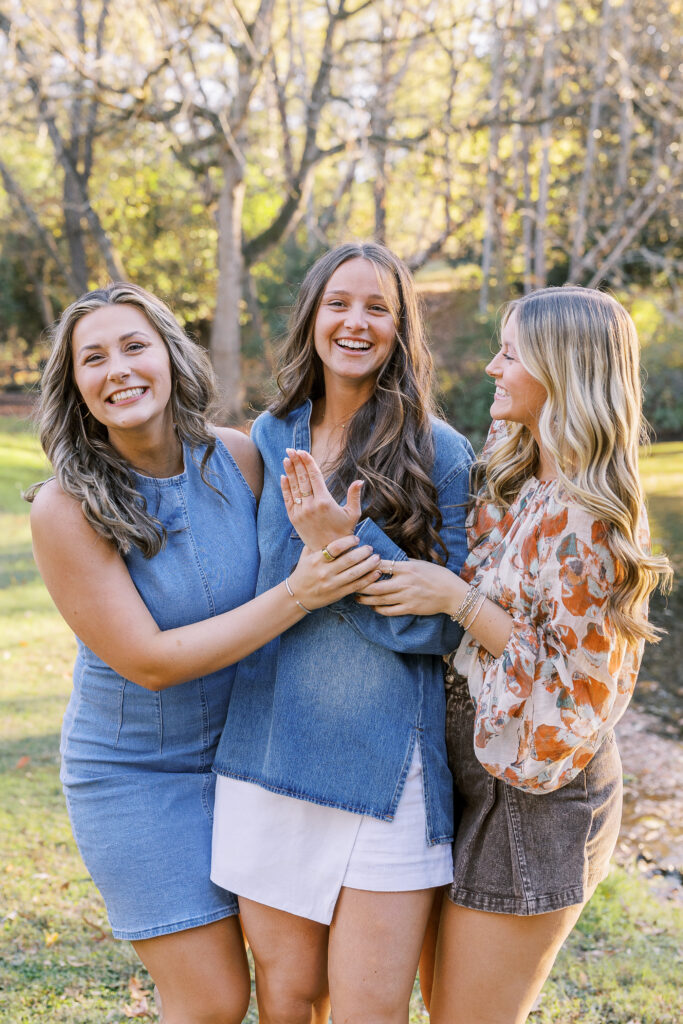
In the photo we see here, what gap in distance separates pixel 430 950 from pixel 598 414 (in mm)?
1537

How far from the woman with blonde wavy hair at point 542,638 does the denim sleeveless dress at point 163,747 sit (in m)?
0.49

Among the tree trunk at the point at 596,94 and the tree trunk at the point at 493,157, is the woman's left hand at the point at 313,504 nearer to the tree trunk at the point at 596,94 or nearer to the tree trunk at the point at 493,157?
the tree trunk at the point at 493,157

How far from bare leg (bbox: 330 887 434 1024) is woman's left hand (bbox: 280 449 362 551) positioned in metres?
0.84

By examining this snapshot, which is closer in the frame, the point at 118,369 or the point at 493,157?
the point at 118,369

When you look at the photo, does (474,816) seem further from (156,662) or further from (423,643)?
(156,662)

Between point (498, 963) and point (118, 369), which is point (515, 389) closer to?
point (118, 369)

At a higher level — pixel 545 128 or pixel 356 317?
pixel 545 128

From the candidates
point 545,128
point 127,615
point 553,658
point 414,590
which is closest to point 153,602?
point 127,615

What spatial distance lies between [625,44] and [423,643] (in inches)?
479

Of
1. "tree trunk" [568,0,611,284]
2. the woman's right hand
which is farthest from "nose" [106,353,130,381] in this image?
"tree trunk" [568,0,611,284]

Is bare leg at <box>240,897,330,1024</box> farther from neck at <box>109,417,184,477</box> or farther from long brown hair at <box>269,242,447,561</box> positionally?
neck at <box>109,417,184,477</box>

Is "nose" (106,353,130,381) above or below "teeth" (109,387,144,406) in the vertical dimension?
above

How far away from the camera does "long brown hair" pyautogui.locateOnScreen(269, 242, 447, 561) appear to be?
233cm

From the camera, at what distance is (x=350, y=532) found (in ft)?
7.32
